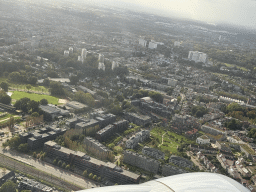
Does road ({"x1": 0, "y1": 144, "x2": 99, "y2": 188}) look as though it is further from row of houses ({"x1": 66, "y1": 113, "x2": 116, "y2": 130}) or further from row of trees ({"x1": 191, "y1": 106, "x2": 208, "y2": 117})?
row of trees ({"x1": 191, "y1": 106, "x2": 208, "y2": 117})

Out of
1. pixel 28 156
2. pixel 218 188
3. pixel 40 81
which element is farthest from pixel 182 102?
pixel 218 188

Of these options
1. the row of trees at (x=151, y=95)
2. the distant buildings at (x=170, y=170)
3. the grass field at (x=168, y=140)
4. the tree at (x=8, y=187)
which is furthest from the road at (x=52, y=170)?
the row of trees at (x=151, y=95)

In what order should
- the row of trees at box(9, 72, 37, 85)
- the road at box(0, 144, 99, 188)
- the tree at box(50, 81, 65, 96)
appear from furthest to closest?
the row of trees at box(9, 72, 37, 85) < the tree at box(50, 81, 65, 96) < the road at box(0, 144, 99, 188)

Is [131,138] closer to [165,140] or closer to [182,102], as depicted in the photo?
[165,140]

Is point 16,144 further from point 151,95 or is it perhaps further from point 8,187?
point 151,95

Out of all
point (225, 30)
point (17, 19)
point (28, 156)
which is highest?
point (225, 30)

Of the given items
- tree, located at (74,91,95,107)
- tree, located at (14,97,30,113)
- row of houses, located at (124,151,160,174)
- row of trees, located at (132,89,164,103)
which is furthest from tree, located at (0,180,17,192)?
row of trees, located at (132,89,164,103)
